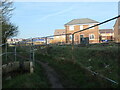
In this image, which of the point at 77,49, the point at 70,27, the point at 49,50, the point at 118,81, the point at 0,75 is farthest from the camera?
the point at 70,27

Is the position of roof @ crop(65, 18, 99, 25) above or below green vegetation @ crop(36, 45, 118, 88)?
above

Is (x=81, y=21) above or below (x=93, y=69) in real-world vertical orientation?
above

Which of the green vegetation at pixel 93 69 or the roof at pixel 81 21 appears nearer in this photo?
the green vegetation at pixel 93 69

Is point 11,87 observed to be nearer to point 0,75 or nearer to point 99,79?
point 0,75

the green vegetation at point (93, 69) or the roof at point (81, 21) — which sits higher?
the roof at point (81, 21)

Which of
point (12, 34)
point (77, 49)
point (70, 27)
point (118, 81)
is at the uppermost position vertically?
point (70, 27)

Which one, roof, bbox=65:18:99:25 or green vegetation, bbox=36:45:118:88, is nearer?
green vegetation, bbox=36:45:118:88

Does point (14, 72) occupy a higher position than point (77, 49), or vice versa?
point (77, 49)

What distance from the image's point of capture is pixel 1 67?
236 inches

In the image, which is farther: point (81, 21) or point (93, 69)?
point (81, 21)

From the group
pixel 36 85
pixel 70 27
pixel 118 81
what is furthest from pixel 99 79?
pixel 70 27

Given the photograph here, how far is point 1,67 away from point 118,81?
434 centimetres

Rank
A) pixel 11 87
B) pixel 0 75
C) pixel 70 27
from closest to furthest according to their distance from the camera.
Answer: pixel 11 87
pixel 0 75
pixel 70 27

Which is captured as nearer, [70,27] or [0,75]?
[0,75]
